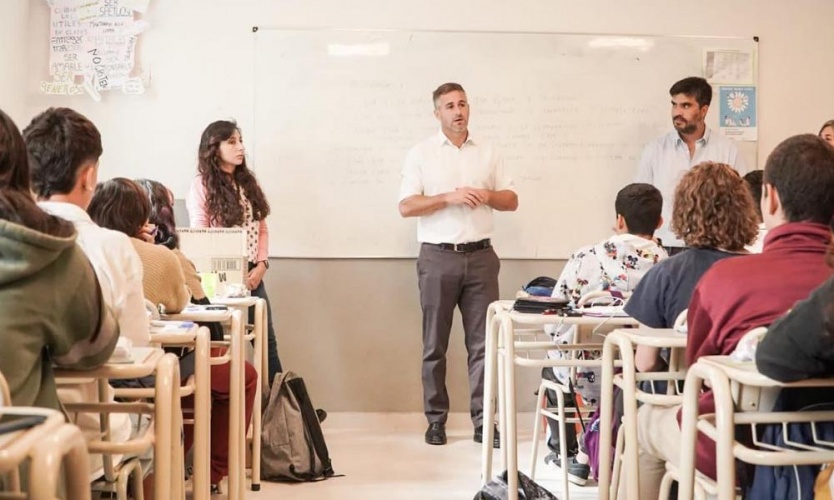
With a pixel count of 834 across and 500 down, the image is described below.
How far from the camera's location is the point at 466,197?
169 inches

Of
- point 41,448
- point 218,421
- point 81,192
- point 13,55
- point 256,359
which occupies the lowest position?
→ point 218,421

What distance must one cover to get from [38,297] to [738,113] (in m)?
4.20

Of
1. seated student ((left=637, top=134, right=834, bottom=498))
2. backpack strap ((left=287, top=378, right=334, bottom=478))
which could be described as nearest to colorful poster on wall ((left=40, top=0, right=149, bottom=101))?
backpack strap ((left=287, top=378, right=334, bottom=478))

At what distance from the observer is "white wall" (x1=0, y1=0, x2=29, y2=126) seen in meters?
4.38

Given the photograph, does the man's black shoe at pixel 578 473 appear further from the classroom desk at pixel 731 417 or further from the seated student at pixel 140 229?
the classroom desk at pixel 731 417

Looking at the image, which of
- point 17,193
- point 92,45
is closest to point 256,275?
point 92,45

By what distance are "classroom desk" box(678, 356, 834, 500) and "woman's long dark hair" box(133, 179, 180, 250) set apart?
213 centimetres

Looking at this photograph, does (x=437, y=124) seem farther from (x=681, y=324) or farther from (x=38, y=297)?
(x=38, y=297)

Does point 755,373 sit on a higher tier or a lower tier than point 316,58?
lower

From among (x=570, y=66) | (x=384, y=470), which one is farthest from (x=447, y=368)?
(x=570, y=66)

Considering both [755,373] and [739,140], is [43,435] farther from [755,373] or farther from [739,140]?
[739,140]

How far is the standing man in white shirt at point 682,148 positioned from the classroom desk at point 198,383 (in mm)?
2975

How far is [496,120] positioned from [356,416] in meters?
1.76

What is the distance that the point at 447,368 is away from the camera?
4.82 metres
